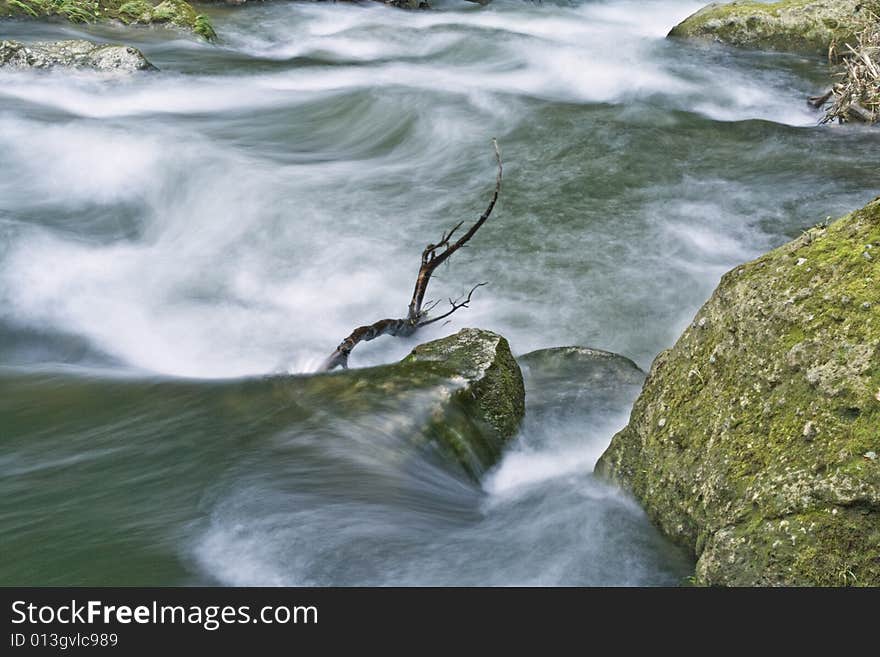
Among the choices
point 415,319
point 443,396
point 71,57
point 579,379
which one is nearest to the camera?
point 443,396

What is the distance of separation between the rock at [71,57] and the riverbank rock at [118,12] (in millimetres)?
1963

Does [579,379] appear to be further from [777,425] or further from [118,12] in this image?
[118,12]

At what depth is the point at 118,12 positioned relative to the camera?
49.8ft

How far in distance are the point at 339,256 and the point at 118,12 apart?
9633 millimetres

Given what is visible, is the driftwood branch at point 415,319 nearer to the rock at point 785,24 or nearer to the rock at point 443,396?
the rock at point 443,396

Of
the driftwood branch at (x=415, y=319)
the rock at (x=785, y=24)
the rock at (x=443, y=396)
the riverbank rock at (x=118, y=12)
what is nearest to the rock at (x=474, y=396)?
the rock at (x=443, y=396)

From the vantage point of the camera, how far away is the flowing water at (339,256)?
398 cm

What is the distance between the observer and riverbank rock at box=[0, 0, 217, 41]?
46.5 feet

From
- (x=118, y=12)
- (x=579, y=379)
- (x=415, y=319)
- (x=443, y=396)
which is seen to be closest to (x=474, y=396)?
(x=443, y=396)

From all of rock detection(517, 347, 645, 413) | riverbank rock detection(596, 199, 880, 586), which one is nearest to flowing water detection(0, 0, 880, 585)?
rock detection(517, 347, 645, 413)

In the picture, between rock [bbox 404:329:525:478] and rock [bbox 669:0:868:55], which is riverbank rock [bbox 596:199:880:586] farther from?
rock [bbox 669:0:868:55]
